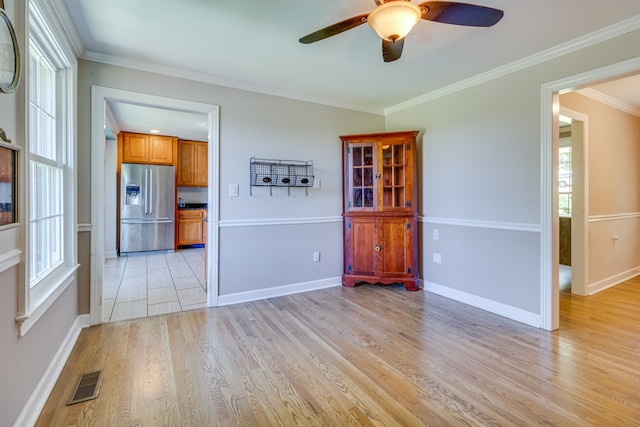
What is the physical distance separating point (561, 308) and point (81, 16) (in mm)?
4849

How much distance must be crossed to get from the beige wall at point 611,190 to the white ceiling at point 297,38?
499mm

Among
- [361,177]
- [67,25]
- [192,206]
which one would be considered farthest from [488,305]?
[192,206]

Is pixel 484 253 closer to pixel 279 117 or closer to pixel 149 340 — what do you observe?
pixel 279 117

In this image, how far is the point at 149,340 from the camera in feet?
7.89

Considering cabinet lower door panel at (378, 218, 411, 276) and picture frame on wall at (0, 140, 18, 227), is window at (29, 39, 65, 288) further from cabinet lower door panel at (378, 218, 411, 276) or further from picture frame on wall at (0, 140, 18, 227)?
cabinet lower door panel at (378, 218, 411, 276)

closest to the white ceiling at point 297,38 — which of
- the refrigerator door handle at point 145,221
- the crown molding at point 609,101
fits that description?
the crown molding at point 609,101

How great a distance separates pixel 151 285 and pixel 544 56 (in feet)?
16.0

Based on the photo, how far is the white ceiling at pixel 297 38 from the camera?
1970mm

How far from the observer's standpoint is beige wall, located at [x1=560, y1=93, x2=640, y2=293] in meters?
3.57

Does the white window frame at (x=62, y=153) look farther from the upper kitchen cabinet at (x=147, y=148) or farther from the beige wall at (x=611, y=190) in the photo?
the beige wall at (x=611, y=190)

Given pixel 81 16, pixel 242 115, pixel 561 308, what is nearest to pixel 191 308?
pixel 242 115

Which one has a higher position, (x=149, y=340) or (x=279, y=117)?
(x=279, y=117)

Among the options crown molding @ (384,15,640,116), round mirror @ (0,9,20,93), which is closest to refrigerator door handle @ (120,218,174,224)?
round mirror @ (0,9,20,93)

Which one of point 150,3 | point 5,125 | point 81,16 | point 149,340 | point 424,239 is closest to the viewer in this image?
point 5,125
